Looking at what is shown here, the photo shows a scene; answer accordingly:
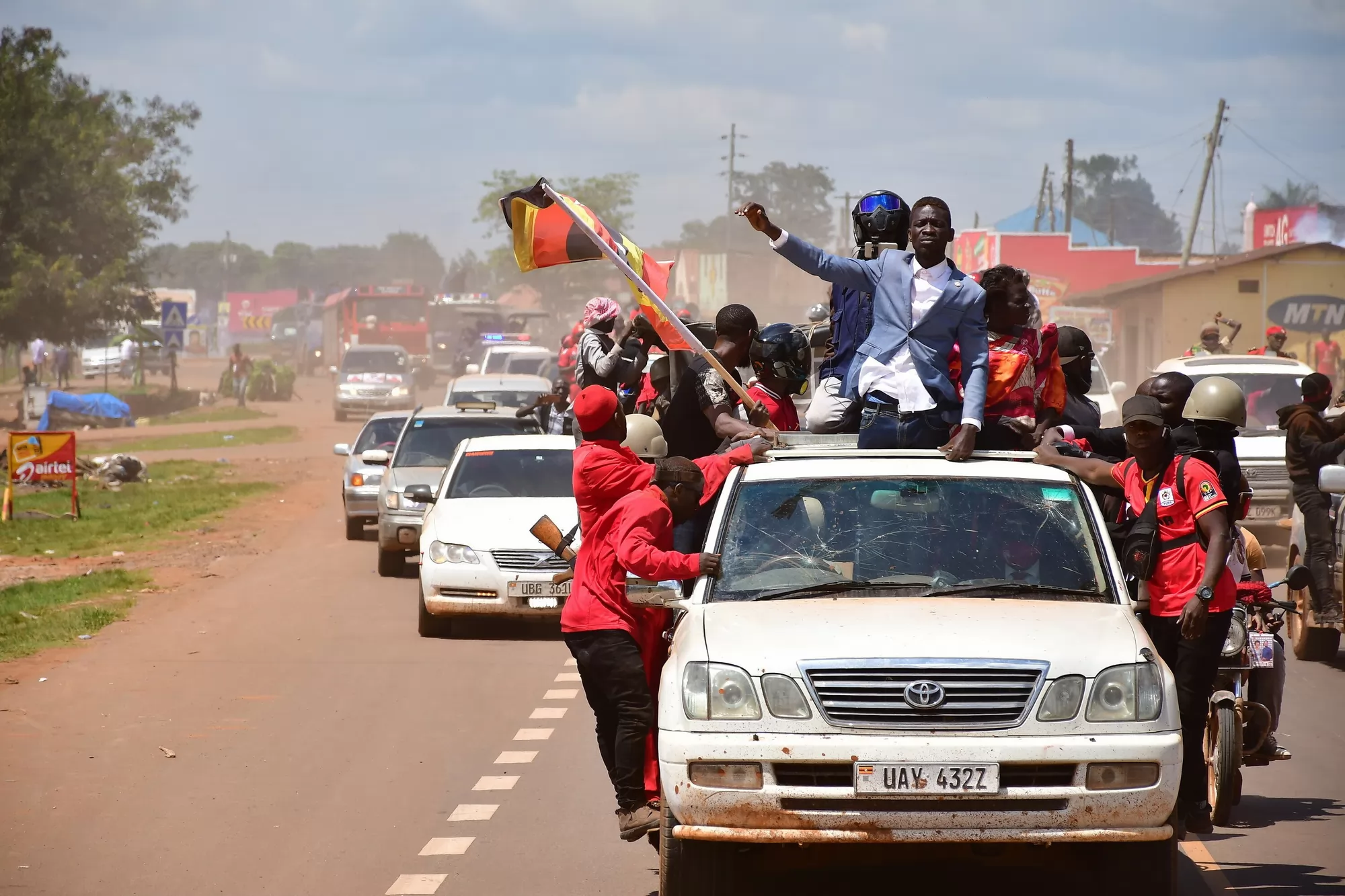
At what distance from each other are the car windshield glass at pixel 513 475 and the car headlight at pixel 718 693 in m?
9.60

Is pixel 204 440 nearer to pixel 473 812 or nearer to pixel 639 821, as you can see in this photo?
→ pixel 473 812

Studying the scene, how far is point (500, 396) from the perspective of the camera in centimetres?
2859

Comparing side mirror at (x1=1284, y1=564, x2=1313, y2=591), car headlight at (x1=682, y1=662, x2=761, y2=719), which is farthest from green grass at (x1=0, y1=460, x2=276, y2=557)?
car headlight at (x1=682, y1=662, x2=761, y2=719)

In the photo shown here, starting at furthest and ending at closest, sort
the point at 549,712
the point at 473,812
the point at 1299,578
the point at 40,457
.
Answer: the point at 40,457 < the point at 549,712 < the point at 473,812 < the point at 1299,578

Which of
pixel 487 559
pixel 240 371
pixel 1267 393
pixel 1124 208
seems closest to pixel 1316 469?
pixel 487 559

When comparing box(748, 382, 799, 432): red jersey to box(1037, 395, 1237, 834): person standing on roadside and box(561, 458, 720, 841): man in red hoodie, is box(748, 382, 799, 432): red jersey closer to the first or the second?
box(561, 458, 720, 841): man in red hoodie

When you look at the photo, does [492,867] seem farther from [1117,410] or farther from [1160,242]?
[1160,242]

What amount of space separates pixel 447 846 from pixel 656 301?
2.60 metres

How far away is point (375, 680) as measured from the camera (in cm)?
1207

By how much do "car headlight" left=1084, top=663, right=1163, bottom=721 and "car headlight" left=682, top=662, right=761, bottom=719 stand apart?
3.52 ft

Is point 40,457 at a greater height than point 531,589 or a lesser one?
greater

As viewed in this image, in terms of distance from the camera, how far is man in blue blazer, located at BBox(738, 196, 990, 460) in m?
7.17

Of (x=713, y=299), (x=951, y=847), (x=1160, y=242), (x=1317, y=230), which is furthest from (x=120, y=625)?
(x=1160, y=242)

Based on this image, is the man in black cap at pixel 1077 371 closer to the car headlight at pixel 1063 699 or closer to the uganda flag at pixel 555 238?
the uganda flag at pixel 555 238
